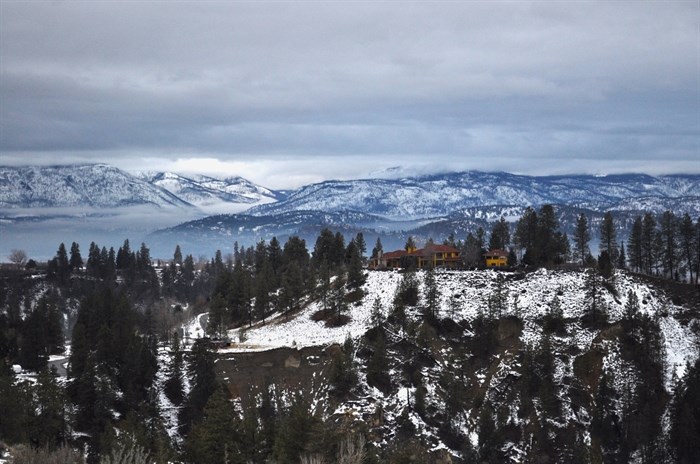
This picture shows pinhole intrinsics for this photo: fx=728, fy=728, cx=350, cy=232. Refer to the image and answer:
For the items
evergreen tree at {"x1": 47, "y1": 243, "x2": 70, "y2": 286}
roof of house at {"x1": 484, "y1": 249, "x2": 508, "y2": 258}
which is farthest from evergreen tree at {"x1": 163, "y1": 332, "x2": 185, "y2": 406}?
evergreen tree at {"x1": 47, "y1": 243, "x2": 70, "y2": 286}

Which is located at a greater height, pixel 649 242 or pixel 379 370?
pixel 649 242

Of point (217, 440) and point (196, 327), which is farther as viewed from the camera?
point (196, 327)

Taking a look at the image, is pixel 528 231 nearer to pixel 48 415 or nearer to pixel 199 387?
pixel 199 387

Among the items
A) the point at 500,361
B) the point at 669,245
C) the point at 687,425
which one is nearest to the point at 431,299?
the point at 500,361

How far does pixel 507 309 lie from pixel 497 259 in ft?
73.2

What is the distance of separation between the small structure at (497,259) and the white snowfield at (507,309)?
9289 mm

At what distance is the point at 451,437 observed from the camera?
81438 millimetres

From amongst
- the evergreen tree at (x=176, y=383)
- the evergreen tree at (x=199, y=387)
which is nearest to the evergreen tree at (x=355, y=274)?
the evergreen tree at (x=176, y=383)

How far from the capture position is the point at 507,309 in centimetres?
10144

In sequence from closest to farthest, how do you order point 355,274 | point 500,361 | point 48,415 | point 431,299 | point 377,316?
point 48,415, point 500,361, point 377,316, point 431,299, point 355,274

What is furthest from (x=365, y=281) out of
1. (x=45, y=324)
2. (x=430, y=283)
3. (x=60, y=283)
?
(x=60, y=283)

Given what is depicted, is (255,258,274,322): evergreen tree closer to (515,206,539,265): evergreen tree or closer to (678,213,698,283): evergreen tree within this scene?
(515,206,539,265): evergreen tree

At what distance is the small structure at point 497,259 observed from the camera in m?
122

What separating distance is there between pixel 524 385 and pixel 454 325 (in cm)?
1467
